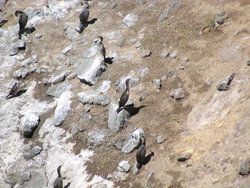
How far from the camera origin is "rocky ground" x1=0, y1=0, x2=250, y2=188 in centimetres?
1296

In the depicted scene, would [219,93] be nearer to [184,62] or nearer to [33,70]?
[184,62]

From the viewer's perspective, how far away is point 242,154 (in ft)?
38.3

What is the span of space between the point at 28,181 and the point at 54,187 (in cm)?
198

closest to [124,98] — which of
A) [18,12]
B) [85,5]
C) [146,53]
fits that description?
[146,53]

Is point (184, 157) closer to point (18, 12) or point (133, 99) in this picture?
point (133, 99)

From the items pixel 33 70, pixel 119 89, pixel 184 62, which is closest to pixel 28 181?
pixel 119 89

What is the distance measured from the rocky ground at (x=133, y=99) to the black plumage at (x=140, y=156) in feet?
0.51

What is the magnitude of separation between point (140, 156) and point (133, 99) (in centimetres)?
349

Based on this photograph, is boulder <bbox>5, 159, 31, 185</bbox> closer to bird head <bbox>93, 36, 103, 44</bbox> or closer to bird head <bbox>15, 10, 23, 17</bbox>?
bird head <bbox>93, 36, 103, 44</bbox>

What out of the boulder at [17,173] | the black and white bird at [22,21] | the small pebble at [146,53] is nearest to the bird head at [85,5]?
the black and white bird at [22,21]

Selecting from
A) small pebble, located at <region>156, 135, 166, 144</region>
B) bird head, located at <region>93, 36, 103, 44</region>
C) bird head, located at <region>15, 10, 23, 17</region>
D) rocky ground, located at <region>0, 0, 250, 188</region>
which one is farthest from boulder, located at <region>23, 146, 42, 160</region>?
bird head, located at <region>15, 10, 23, 17</region>

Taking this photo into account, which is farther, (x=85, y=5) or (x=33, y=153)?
(x=85, y=5)

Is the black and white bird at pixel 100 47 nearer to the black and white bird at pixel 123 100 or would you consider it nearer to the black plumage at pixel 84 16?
the black plumage at pixel 84 16

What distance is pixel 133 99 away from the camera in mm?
16188
